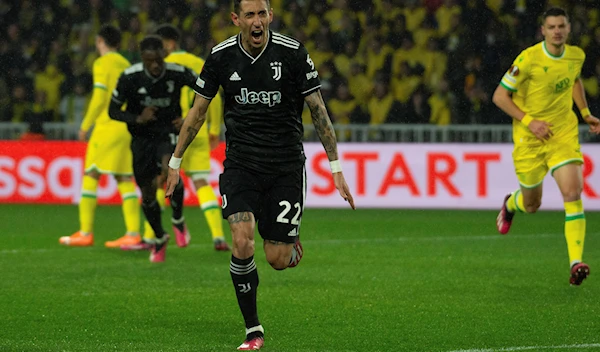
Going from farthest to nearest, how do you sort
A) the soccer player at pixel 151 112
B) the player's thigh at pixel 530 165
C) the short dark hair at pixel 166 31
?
1. the short dark hair at pixel 166 31
2. the soccer player at pixel 151 112
3. the player's thigh at pixel 530 165

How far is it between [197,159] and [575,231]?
13.3ft

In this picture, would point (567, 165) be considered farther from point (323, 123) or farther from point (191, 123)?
point (191, 123)

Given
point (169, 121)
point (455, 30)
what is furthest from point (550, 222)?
point (169, 121)

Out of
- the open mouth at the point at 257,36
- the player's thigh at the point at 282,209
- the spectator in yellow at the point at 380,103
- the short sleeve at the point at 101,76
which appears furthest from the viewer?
the spectator in yellow at the point at 380,103

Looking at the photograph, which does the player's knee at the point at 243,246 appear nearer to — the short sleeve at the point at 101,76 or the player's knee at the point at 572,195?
the player's knee at the point at 572,195

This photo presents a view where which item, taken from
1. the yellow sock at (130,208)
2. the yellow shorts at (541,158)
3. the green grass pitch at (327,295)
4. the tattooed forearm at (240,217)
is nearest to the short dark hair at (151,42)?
the green grass pitch at (327,295)

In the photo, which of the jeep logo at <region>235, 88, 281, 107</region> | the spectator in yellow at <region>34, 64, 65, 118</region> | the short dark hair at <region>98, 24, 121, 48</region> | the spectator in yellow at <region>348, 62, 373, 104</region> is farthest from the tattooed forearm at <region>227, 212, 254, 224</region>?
the spectator in yellow at <region>34, 64, 65, 118</region>

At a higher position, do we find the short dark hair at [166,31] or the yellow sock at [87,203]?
the short dark hair at [166,31]

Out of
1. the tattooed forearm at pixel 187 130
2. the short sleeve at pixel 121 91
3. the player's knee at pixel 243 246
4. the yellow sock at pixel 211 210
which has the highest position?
the short sleeve at pixel 121 91

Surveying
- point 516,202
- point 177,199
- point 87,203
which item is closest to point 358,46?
point 87,203

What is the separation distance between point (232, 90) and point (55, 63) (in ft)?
48.0

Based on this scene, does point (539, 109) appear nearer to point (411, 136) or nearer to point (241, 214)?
point (241, 214)

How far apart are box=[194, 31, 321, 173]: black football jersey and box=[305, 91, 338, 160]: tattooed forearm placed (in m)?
0.06

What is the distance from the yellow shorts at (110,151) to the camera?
11797 millimetres
